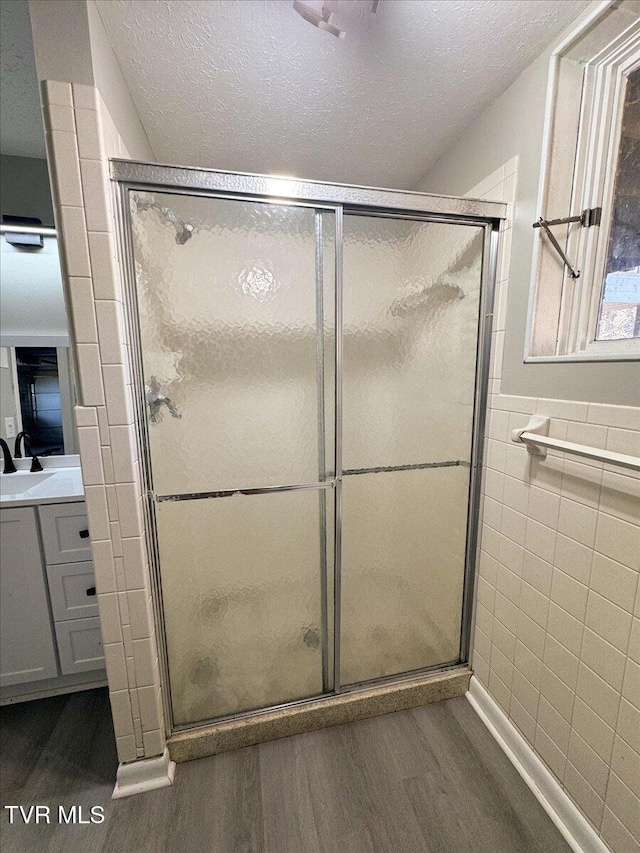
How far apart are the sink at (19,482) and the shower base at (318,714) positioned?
3.87ft

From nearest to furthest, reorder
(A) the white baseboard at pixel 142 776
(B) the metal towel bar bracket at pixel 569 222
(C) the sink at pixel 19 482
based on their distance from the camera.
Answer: (B) the metal towel bar bracket at pixel 569 222, (A) the white baseboard at pixel 142 776, (C) the sink at pixel 19 482

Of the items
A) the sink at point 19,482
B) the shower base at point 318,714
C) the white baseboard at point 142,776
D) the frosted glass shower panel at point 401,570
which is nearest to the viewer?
the white baseboard at point 142,776

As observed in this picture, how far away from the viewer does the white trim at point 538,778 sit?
0.98 m

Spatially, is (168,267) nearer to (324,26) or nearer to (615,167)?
(324,26)

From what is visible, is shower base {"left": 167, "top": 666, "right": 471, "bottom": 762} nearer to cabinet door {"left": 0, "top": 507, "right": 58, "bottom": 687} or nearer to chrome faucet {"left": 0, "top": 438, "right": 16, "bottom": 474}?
cabinet door {"left": 0, "top": 507, "right": 58, "bottom": 687}

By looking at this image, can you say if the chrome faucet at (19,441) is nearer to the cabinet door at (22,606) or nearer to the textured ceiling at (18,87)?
the cabinet door at (22,606)

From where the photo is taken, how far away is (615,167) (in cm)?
96

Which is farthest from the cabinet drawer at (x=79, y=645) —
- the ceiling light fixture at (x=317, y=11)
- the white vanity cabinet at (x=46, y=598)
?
the ceiling light fixture at (x=317, y=11)

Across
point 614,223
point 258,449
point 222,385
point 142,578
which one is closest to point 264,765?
point 142,578

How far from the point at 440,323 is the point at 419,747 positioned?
5.11 feet

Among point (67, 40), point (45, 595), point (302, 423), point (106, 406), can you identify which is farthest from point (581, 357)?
point (45, 595)

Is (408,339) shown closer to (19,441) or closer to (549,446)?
(549,446)

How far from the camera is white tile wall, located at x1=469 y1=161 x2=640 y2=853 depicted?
87 cm

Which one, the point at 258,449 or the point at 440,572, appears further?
the point at 440,572
